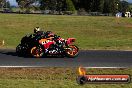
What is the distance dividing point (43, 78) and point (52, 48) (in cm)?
557

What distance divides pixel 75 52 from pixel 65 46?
543 millimetres

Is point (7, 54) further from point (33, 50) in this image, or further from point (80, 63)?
point (80, 63)

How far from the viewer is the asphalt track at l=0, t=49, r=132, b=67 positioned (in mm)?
15859

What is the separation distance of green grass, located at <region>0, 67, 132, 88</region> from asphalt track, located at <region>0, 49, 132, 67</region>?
127 cm

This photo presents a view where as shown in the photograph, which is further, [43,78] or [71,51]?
[71,51]

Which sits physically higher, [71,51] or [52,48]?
[52,48]

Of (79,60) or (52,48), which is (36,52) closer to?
(52,48)

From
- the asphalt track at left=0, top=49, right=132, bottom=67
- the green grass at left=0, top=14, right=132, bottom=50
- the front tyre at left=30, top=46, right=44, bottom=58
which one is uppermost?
the front tyre at left=30, top=46, right=44, bottom=58

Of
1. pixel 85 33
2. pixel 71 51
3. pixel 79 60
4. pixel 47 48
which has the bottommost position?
pixel 85 33

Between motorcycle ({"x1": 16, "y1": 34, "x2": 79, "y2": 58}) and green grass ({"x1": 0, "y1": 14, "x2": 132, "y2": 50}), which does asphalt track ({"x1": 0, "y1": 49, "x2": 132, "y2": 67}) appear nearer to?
motorcycle ({"x1": 16, "y1": 34, "x2": 79, "y2": 58})

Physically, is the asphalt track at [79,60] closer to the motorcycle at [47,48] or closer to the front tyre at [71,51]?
the front tyre at [71,51]

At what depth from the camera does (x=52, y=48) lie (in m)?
18.0

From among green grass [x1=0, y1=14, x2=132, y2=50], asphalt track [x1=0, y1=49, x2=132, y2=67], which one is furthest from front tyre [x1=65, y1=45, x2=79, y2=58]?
green grass [x1=0, y1=14, x2=132, y2=50]

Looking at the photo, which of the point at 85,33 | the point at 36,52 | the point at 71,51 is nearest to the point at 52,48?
the point at 36,52
